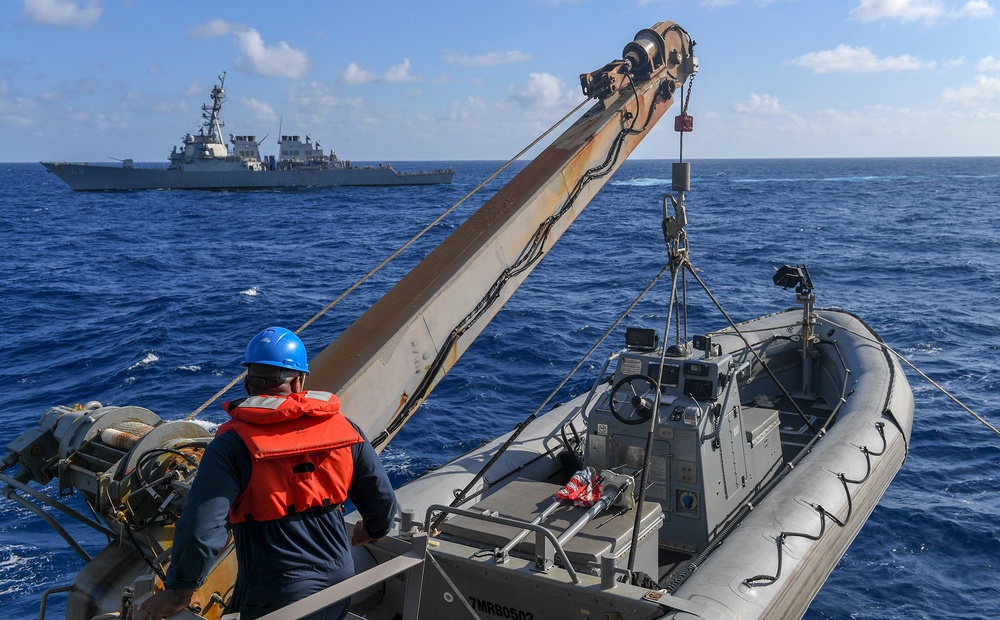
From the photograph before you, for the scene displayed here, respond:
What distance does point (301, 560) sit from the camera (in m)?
3.22

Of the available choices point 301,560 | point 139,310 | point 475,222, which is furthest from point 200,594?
point 139,310

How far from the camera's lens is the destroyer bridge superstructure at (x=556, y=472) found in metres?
4.52

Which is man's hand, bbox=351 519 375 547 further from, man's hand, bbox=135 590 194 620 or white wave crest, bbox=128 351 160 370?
white wave crest, bbox=128 351 160 370

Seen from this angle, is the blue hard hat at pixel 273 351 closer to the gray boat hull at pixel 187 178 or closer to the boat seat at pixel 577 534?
the boat seat at pixel 577 534

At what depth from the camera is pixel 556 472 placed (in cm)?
916

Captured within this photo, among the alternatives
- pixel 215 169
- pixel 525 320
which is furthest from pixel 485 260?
pixel 215 169

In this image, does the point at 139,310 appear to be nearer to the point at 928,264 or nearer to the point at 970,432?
the point at 970,432

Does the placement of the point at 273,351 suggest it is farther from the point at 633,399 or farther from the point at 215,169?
the point at 215,169

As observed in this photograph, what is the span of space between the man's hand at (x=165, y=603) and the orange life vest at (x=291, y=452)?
12.6 inches

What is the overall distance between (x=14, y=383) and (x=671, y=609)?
1604cm

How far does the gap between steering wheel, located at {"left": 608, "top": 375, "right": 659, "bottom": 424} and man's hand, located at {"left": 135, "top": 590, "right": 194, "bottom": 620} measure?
5073 millimetres

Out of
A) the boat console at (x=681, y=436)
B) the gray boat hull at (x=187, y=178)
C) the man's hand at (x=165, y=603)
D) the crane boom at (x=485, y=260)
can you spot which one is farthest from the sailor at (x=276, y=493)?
the gray boat hull at (x=187, y=178)

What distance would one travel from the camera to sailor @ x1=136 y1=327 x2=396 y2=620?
2.97m

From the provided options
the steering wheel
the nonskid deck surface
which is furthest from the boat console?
the nonskid deck surface
